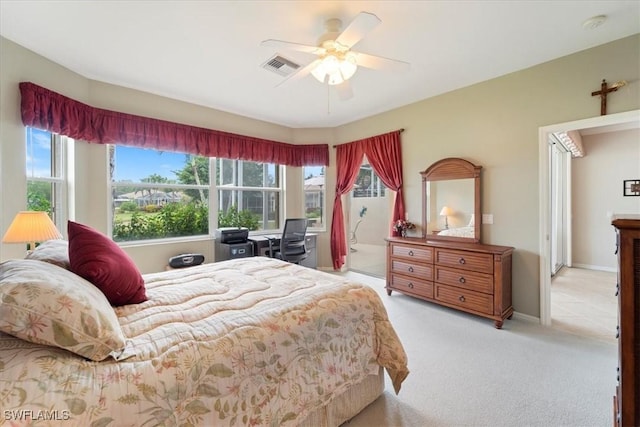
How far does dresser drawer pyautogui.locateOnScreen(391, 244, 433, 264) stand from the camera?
3219mm

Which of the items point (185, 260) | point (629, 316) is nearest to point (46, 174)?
point (185, 260)

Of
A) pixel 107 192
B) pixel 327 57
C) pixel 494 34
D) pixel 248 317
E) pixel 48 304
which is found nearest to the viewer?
pixel 48 304

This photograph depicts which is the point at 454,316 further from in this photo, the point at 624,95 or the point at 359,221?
the point at 359,221

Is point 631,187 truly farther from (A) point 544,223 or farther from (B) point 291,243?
(B) point 291,243

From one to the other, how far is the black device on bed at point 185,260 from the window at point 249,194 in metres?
0.70

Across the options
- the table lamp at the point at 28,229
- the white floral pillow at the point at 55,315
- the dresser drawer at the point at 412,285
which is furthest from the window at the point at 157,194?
the dresser drawer at the point at 412,285

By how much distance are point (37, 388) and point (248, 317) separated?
0.69 m

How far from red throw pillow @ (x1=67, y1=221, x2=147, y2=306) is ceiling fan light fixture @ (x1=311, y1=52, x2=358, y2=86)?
1923 millimetres

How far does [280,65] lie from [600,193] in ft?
19.5

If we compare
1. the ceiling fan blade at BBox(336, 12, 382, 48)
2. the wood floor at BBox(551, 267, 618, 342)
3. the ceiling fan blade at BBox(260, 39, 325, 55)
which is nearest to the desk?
the ceiling fan blade at BBox(260, 39, 325, 55)

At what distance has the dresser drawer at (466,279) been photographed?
2.77 metres

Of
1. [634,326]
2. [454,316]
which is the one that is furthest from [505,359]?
[634,326]

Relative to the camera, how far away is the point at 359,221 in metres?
6.77

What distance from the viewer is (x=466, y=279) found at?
9.52ft
